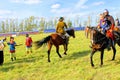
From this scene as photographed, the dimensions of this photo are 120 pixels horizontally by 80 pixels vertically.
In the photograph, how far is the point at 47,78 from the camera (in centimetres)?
1170

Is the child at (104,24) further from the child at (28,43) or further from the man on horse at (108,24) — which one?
the child at (28,43)

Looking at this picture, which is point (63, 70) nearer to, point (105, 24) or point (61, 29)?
point (105, 24)

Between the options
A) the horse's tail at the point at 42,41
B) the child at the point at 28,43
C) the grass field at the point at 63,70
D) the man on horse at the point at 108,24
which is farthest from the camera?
the child at the point at 28,43

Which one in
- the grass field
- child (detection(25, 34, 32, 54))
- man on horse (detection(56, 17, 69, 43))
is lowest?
the grass field

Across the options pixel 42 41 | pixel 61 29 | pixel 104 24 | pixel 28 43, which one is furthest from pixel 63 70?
pixel 28 43

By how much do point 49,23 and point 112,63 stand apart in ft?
313

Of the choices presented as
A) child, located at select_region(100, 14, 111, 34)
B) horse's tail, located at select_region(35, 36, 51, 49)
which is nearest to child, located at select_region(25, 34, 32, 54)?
horse's tail, located at select_region(35, 36, 51, 49)

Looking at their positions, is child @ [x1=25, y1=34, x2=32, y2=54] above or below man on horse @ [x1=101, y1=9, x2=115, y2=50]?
below

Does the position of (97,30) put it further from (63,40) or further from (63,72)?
(63,40)

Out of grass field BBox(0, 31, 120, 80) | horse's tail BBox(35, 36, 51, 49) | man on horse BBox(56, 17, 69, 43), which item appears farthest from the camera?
man on horse BBox(56, 17, 69, 43)

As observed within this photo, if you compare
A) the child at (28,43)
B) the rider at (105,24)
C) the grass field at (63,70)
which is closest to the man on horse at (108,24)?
the rider at (105,24)

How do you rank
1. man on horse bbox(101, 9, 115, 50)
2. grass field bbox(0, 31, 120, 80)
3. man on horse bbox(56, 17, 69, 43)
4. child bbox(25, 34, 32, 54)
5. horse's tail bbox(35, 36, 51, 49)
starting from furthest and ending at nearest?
1. child bbox(25, 34, 32, 54)
2. man on horse bbox(56, 17, 69, 43)
3. horse's tail bbox(35, 36, 51, 49)
4. man on horse bbox(101, 9, 115, 50)
5. grass field bbox(0, 31, 120, 80)

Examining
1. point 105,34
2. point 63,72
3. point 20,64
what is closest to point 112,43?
point 105,34

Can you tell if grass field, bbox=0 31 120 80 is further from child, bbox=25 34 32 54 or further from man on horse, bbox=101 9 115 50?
child, bbox=25 34 32 54
